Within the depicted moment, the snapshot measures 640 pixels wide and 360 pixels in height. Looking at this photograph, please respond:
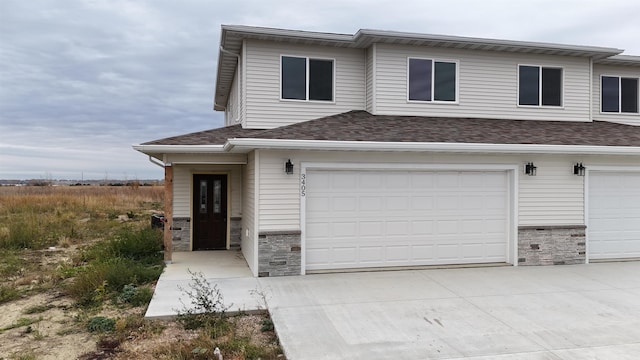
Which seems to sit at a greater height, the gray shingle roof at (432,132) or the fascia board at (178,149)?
the gray shingle roof at (432,132)

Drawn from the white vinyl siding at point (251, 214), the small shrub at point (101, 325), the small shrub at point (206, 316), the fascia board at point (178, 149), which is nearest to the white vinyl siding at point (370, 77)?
the white vinyl siding at point (251, 214)

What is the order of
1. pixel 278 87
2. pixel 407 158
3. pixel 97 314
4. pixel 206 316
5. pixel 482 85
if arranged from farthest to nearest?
1. pixel 482 85
2. pixel 278 87
3. pixel 407 158
4. pixel 97 314
5. pixel 206 316

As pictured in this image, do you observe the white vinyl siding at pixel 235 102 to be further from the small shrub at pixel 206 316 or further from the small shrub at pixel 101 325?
the small shrub at pixel 101 325

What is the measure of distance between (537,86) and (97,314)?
1163 cm

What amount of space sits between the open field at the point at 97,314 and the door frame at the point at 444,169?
2834mm

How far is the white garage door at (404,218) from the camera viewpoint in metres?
9.18

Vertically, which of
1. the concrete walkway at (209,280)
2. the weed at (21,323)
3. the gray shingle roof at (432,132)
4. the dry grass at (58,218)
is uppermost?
the gray shingle roof at (432,132)

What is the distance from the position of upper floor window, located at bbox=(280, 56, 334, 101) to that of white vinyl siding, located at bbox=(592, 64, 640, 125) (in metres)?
7.94

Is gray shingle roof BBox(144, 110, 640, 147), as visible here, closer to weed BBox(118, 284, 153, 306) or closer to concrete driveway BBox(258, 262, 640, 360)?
concrete driveway BBox(258, 262, 640, 360)

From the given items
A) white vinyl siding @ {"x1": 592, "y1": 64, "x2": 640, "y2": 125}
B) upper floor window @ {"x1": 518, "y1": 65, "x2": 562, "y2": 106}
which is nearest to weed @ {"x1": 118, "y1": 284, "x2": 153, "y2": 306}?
upper floor window @ {"x1": 518, "y1": 65, "x2": 562, "y2": 106}

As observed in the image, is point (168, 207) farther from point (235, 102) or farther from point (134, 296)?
point (235, 102)

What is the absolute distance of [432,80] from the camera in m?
11.7

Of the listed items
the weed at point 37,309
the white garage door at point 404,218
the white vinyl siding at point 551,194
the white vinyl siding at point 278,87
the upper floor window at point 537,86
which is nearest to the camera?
the weed at point 37,309

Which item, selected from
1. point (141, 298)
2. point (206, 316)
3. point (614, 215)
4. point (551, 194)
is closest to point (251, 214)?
point (141, 298)
